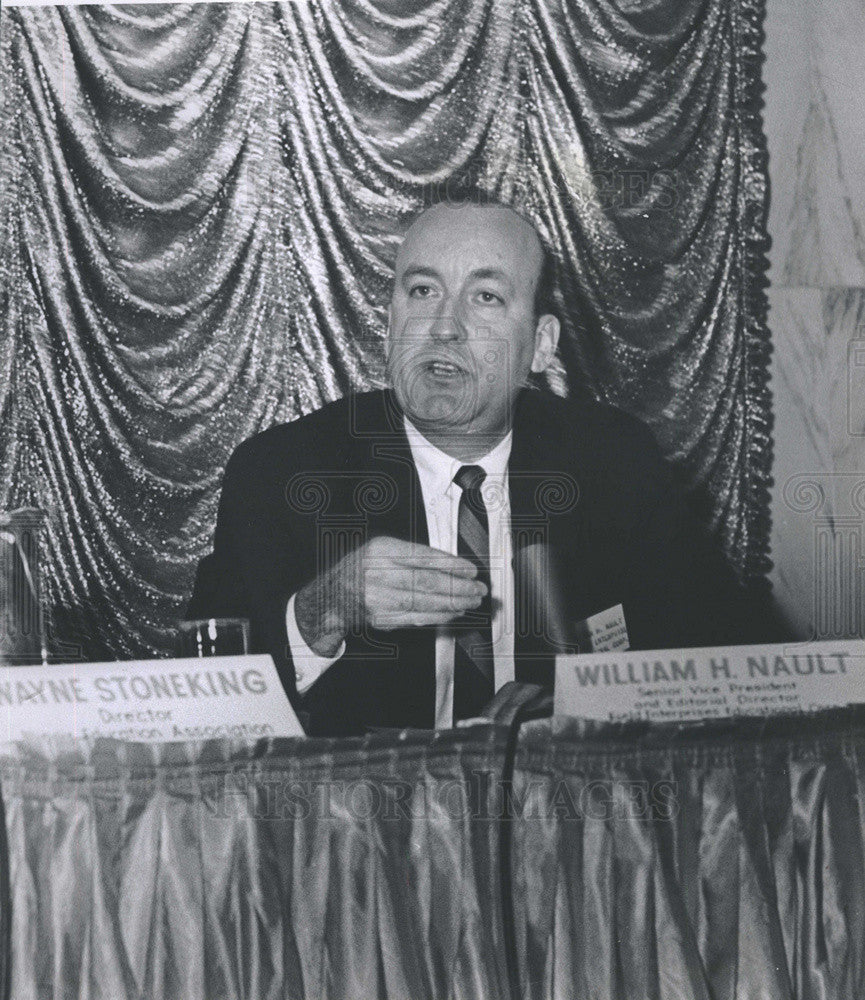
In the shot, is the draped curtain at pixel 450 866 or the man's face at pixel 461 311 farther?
the man's face at pixel 461 311

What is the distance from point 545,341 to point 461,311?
185 millimetres

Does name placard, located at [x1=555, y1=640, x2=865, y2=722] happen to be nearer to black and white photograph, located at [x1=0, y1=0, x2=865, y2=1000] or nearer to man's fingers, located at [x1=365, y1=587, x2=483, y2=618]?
black and white photograph, located at [x1=0, y1=0, x2=865, y2=1000]

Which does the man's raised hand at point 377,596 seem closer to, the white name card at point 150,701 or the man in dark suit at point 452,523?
the man in dark suit at point 452,523

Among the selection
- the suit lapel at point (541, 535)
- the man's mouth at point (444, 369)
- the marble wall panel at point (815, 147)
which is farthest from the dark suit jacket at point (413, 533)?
the marble wall panel at point (815, 147)

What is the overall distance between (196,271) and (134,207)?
0.60ft

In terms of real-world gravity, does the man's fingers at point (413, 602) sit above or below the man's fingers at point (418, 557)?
below

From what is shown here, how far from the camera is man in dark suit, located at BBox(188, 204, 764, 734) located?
232cm

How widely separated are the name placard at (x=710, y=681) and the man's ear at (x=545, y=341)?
601mm

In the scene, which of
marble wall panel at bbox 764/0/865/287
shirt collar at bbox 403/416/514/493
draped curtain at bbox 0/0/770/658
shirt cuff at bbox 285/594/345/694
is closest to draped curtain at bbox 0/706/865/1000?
shirt cuff at bbox 285/594/345/694

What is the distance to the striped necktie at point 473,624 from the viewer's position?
2314 mm

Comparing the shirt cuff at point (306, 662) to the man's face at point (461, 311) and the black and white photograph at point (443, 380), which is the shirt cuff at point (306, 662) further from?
the man's face at point (461, 311)

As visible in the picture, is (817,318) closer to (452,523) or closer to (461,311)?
(461,311)

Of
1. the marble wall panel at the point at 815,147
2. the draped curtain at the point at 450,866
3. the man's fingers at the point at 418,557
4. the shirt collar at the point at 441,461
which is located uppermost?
the marble wall panel at the point at 815,147

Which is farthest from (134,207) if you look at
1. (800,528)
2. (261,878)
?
(800,528)
